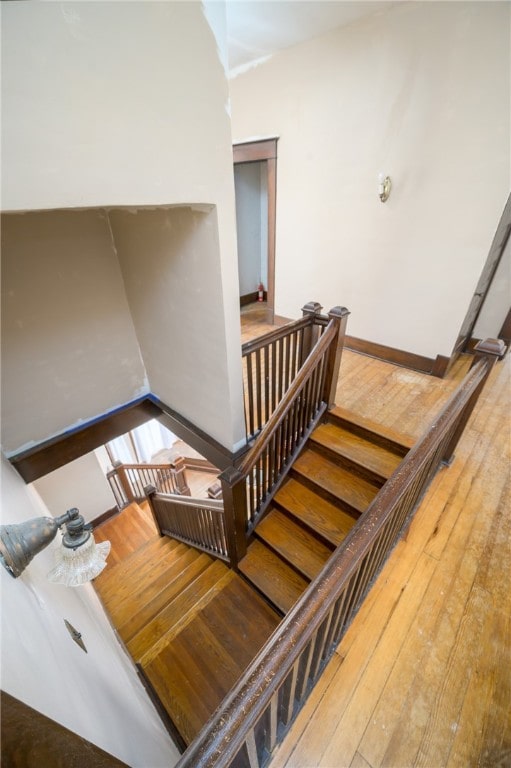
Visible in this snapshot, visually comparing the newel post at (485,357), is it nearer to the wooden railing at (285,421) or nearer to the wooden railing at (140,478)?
the wooden railing at (285,421)

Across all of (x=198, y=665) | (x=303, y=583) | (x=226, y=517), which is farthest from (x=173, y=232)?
(x=198, y=665)

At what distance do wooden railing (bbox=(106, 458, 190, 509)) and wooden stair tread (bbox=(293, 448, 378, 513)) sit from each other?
3052mm

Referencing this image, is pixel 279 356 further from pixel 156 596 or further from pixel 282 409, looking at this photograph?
pixel 156 596

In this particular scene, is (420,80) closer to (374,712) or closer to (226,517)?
(226,517)

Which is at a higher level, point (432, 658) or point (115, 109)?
point (115, 109)

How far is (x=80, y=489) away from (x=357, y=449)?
4.15m

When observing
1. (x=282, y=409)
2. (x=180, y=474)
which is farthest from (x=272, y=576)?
(x=180, y=474)

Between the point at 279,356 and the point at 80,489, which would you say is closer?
Answer: the point at 279,356

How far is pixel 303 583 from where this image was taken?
6.84 ft

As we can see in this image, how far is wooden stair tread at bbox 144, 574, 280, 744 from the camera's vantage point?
1.77 metres

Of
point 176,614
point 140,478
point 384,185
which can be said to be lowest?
point 140,478

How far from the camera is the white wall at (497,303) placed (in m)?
3.00

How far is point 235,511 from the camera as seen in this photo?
6.56 ft

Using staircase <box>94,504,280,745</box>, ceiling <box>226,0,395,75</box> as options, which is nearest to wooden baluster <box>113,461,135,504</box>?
staircase <box>94,504,280,745</box>
